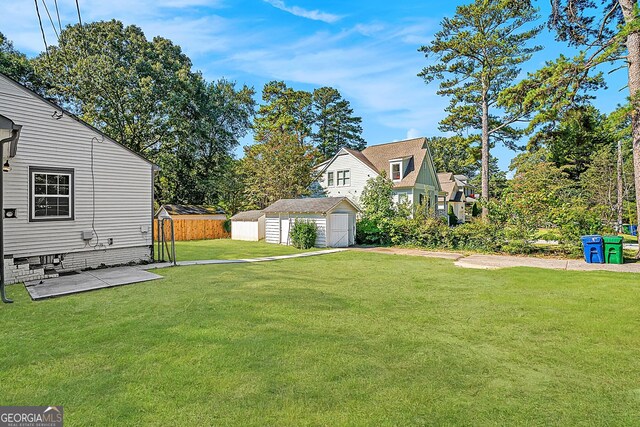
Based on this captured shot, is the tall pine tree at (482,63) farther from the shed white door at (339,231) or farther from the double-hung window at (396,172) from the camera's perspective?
the shed white door at (339,231)

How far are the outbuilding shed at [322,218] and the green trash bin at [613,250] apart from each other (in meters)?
10.2

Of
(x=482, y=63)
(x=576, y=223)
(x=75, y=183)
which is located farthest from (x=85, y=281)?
(x=482, y=63)

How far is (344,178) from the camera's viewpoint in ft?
80.3

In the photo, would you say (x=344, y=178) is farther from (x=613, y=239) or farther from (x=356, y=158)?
(x=613, y=239)

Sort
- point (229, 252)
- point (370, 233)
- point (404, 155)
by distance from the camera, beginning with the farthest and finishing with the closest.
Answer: point (404, 155)
point (370, 233)
point (229, 252)

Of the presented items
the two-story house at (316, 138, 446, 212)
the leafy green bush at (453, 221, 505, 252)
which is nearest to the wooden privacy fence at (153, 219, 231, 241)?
the two-story house at (316, 138, 446, 212)

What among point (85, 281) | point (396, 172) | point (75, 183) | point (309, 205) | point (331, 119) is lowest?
point (85, 281)

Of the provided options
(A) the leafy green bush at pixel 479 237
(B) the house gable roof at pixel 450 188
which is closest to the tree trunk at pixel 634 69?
(A) the leafy green bush at pixel 479 237

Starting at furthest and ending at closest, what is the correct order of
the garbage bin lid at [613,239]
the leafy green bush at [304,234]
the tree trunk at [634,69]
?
the leafy green bush at [304,234], the tree trunk at [634,69], the garbage bin lid at [613,239]

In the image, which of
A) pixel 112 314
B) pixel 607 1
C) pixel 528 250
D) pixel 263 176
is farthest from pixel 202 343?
pixel 263 176

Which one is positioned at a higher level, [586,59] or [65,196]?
[586,59]

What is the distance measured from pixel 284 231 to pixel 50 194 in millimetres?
10920

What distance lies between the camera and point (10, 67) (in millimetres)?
19859

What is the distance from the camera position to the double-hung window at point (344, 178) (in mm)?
24203
